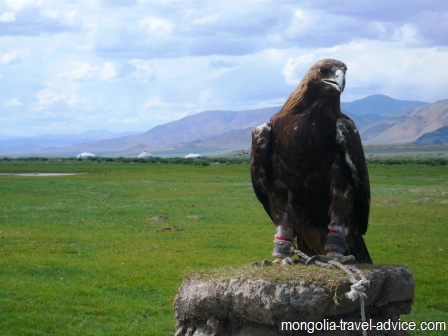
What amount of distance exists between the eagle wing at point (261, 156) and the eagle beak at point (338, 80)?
78 centimetres

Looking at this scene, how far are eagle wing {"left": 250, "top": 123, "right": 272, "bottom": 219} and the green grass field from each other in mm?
3259

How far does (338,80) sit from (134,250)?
33.6ft

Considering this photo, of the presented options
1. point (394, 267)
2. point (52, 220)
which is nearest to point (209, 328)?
point (394, 267)

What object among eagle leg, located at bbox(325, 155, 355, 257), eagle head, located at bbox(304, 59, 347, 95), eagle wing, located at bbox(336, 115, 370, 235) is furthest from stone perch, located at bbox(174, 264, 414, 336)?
eagle head, located at bbox(304, 59, 347, 95)

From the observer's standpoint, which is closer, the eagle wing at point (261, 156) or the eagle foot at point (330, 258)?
the eagle foot at point (330, 258)

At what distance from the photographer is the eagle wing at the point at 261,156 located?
6.56 meters

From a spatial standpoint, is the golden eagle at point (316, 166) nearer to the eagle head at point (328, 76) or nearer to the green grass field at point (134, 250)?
the eagle head at point (328, 76)

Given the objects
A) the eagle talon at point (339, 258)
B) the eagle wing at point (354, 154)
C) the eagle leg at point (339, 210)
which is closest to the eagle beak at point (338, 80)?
the eagle wing at point (354, 154)

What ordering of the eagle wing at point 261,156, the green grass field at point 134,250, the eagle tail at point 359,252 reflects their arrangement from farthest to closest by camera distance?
the green grass field at point 134,250 → the eagle tail at point 359,252 → the eagle wing at point 261,156

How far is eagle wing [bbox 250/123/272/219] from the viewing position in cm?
656

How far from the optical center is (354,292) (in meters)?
5.34

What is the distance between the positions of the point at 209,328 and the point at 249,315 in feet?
1.57

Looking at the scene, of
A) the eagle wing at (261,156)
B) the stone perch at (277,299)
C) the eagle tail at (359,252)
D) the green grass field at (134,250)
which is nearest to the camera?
the stone perch at (277,299)

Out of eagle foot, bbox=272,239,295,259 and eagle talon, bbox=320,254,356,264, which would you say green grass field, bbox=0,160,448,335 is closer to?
eagle foot, bbox=272,239,295,259
